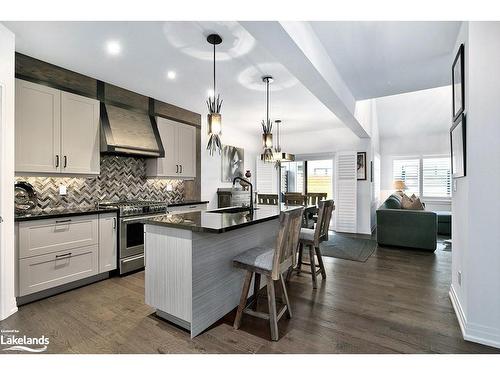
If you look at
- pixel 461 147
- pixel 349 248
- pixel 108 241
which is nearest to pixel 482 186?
pixel 461 147

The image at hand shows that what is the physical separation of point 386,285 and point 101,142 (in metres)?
4.06

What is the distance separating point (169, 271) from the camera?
212 centimetres

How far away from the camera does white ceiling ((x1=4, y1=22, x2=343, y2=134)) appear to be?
7.73 ft

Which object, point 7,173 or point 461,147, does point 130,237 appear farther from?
point 461,147

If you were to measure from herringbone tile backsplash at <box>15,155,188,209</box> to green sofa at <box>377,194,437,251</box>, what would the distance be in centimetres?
401

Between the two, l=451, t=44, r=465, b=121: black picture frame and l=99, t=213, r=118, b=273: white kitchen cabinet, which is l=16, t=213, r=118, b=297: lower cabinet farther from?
l=451, t=44, r=465, b=121: black picture frame

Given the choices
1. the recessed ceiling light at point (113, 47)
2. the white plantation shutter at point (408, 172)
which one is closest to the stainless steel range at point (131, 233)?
the recessed ceiling light at point (113, 47)

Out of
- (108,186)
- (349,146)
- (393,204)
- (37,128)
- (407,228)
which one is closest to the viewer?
(37,128)

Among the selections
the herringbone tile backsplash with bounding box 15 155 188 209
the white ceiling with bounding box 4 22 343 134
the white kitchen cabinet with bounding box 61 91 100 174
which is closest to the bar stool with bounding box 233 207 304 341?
the white ceiling with bounding box 4 22 343 134

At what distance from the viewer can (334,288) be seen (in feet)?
9.59

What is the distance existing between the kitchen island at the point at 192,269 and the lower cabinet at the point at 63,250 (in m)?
1.24

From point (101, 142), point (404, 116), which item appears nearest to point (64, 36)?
point (101, 142)

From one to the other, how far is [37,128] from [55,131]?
171 millimetres
